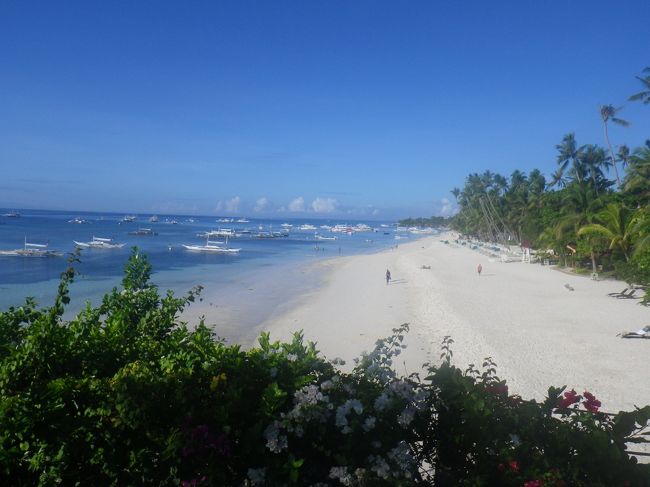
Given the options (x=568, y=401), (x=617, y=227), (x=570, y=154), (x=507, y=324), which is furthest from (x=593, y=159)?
(x=568, y=401)

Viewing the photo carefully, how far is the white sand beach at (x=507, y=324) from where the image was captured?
35.5 ft

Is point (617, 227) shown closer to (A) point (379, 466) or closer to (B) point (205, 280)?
(B) point (205, 280)

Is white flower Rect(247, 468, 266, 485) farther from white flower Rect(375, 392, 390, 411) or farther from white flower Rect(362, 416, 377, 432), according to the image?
white flower Rect(375, 392, 390, 411)

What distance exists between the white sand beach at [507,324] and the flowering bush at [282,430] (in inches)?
90.8

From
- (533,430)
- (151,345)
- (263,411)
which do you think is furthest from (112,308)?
(533,430)

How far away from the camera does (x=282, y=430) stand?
2.30 metres

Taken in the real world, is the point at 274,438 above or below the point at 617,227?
below

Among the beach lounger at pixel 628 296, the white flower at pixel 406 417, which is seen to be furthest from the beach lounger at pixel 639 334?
the white flower at pixel 406 417

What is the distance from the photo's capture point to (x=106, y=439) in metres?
2.21

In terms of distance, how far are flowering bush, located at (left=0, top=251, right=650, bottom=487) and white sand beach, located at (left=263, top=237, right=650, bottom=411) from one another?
90.8 inches

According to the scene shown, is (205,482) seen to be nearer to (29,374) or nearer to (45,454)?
(45,454)

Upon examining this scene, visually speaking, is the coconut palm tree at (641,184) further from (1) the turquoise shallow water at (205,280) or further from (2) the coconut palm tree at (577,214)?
(1) the turquoise shallow water at (205,280)

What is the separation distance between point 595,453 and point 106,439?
2.42 meters

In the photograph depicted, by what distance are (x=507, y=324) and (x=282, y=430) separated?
15.8 metres
